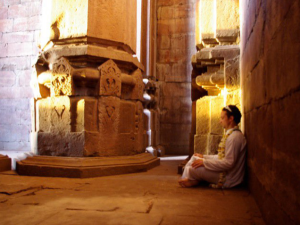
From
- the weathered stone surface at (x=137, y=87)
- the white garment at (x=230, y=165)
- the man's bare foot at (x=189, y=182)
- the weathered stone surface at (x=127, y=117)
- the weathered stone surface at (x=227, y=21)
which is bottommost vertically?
the man's bare foot at (x=189, y=182)

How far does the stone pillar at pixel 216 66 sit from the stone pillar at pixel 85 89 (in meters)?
0.94

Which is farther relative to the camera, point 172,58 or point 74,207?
point 172,58

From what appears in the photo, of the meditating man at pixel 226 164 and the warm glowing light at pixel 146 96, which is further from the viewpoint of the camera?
the warm glowing light at pixel 146 96

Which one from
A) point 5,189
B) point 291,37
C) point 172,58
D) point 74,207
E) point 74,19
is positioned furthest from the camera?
point 172,58

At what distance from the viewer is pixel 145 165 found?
Result: 3918 millimetres

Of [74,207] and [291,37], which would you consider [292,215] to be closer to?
[291,37]

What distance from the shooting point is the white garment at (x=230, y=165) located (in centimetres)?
268

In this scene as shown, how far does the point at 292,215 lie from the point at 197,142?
8.48ft

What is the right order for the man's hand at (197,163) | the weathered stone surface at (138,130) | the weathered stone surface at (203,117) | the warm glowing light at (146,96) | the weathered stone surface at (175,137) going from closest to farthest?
1. the man's hand at (197,163)
2. the weathered stone surface at (203,117)
3. the weathered stone surface at (138,130)
4. the warm glowing light at (146,96)
5. the weathered stone surface at (175,137)

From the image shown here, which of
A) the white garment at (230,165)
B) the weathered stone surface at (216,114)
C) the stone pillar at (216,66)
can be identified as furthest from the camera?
the weathered stone surface at (216,114)

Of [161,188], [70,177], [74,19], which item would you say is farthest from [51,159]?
[74,19]

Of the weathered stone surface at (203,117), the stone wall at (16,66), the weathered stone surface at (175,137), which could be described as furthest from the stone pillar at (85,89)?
the stone wall at (16,66)

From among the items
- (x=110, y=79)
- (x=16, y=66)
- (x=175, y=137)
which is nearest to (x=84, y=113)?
(x=110, y=79)

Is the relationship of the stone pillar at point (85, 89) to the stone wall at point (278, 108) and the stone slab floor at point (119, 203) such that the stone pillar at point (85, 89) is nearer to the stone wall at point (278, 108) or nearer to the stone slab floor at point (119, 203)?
the stone slab floor at point (119, 203)
